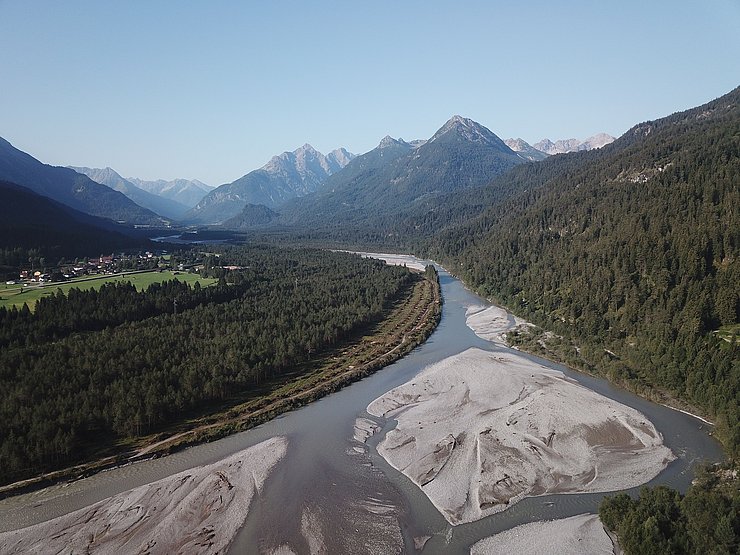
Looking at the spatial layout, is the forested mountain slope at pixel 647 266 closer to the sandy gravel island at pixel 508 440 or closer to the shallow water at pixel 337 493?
the shallow water at pixel 337 493

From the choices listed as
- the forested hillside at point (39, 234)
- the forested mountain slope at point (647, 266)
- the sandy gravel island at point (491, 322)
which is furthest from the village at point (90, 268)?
the forested mountain slope at point (647, 266)

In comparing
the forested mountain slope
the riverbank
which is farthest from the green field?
the forested mountain slope

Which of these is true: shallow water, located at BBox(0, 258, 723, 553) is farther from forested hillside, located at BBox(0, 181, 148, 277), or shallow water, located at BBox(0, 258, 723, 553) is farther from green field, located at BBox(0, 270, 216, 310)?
forested hillside, located at BBox(0, 181, 148, 277)

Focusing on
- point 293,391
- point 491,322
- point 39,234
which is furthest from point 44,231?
point 491,322

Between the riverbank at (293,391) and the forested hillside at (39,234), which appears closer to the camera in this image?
the riverbank at (293,391)

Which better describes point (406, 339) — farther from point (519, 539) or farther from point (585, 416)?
point (519, 539)
